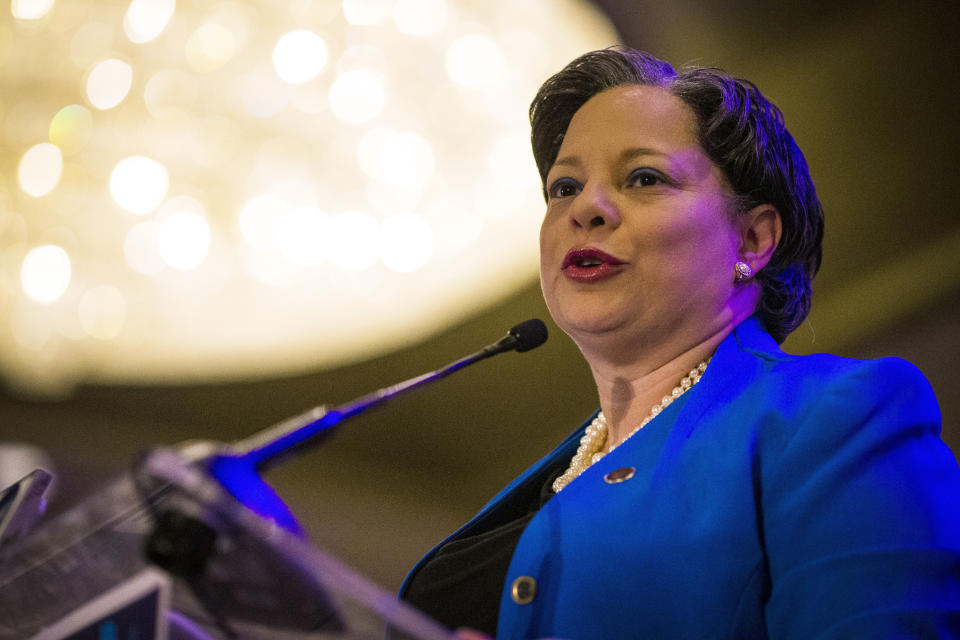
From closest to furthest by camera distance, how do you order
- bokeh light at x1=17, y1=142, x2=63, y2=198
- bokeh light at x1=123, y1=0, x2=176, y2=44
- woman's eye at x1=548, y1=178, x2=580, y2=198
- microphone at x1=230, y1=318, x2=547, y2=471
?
microphone at x1=230, y1=318, x2=547, y2=471 < woman's eye at x1=548, y1=178, x2=580, y2=198 < bokeh light at x1=123, y1=0, x2=176, y2=44 < bokeh light at x1=17, y1=142, x2=63, y2=198

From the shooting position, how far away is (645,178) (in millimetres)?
1477

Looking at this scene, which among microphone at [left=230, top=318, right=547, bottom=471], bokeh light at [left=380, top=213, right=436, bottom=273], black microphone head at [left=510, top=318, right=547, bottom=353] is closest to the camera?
microphone at [left=230, top=318, right=547, bottom=471]

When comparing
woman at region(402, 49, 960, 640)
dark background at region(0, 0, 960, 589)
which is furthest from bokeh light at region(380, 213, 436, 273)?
woman at region(402, 49, 960, 640)

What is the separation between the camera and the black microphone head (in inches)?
53.2

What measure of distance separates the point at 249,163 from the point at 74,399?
168 centimetres

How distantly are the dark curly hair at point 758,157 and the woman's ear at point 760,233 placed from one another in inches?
0.5

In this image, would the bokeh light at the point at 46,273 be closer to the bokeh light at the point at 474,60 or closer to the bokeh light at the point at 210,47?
the bokeh light at the point at 210,47

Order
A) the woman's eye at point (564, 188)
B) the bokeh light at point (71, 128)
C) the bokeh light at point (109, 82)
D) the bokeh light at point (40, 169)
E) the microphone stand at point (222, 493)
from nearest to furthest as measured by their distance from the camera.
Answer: the microphone stand at point (222, 493), the woman's eye at point (564, 188), the bokeh light at point (109, 82), the bokeh light at point (71, 128), the bokeh light at point (40, 169)

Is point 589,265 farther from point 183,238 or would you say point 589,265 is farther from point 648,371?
point 183,238

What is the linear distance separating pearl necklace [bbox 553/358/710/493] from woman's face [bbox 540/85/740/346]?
0.23ft

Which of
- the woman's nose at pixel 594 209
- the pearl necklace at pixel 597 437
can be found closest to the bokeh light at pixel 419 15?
the woman's nose at pixel 594 209

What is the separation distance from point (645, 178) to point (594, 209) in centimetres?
10

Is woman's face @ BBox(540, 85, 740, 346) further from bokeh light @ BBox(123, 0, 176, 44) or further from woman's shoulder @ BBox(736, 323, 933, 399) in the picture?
bokeh light @ BBox(123, 0, 176, 44)

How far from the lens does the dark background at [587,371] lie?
2.46m
